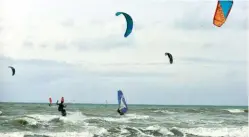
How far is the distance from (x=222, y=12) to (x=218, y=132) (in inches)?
300

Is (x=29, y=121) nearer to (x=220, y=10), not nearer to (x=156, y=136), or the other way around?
(x=156, y=136)

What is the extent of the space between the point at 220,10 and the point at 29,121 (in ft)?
35.5

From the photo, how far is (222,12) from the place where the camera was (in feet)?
36.6

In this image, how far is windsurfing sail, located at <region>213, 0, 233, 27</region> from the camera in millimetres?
10781

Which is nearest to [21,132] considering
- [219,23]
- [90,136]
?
[90,136]

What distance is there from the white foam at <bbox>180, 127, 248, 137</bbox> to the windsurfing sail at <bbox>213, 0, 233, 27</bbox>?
6689 millimetres

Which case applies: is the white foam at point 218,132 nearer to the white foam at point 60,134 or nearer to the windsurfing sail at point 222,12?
the white foam at point 60,134

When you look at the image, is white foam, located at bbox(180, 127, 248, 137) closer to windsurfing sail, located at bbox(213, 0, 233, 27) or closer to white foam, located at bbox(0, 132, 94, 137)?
white foam, located at bbox(0, 132, 94, 137)

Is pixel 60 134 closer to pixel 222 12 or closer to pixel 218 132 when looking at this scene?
pixel 218 132

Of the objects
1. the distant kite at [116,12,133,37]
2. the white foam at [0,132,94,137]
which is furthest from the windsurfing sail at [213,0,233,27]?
the white foam at [0,132,94,137]

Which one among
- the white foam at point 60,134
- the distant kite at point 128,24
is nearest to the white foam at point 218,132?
the white foam at point 60,134

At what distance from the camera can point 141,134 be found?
15.6 meters

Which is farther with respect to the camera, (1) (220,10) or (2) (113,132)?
(2) (113,132)

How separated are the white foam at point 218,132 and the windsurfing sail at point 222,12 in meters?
6.69
